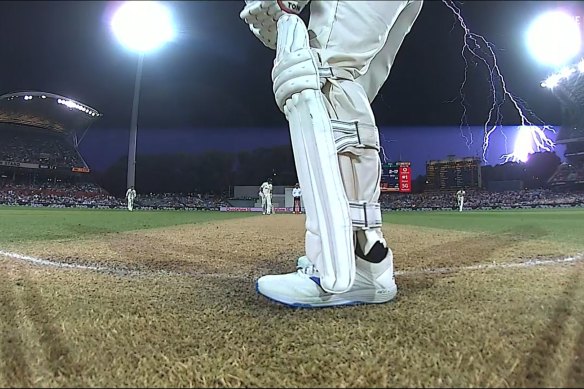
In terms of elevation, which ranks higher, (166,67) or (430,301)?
(166,67)

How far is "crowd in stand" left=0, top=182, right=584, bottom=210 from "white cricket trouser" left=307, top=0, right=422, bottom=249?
17940mm

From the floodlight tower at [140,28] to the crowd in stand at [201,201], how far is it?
210 inches

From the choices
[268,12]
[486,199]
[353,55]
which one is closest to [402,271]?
[353,55]

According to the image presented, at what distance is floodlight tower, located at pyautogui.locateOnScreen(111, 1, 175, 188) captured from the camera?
395cm

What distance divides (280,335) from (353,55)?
0.71 m

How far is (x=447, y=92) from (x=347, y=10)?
12487 millimetres

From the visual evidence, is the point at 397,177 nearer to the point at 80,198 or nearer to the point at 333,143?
the point at 333,143

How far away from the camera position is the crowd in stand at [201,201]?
1803cm

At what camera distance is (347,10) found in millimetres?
905

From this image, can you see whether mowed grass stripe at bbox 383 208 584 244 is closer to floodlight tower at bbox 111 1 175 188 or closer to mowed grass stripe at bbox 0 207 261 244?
mowed grass stripe at bbox 0 207 261 244

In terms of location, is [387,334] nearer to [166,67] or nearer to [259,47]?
[259,47]

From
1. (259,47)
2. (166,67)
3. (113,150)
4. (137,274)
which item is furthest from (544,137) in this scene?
(113,150)

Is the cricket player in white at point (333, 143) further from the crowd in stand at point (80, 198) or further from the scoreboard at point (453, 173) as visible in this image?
the scoreboard at point (453, 173)

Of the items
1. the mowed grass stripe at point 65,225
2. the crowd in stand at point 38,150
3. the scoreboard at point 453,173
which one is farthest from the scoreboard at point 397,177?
the crowd in stand at point 38,150
